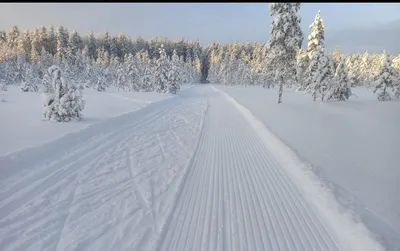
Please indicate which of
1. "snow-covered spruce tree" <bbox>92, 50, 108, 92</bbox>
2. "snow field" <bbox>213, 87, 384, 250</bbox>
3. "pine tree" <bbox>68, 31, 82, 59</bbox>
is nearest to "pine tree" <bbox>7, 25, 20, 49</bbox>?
"pine tree" <bbox>68, 31, 82, 59</bbox>

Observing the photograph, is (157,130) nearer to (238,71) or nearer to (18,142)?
(18,142)

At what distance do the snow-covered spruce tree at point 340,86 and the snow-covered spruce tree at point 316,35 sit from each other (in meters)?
6.38

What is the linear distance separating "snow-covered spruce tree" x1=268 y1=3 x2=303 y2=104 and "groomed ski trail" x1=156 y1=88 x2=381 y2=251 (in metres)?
22.0

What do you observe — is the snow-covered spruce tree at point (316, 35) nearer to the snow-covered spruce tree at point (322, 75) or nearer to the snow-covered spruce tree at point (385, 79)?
the snow-covered spruce tree at point (322, 75)

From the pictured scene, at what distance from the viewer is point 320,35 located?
139ft

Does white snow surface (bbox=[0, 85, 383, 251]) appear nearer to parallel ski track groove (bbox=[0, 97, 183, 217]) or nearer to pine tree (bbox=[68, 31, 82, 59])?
parallel ski track groove (bbox=[0, 97, 183, 217])

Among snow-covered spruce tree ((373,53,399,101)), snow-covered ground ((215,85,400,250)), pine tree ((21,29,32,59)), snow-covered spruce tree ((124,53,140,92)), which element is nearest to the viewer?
snow-covered ground ((215,85,400,250))

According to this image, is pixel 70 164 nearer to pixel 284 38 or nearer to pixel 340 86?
pixel 284 38

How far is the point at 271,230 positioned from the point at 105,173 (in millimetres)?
4250

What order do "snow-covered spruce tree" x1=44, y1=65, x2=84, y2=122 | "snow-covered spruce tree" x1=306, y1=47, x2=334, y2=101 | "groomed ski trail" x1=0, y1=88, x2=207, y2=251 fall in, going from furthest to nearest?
"snow-covered spruce tree" x1=306, y1=47, x2=334, y2=101 → "snow-covered spruce tree" x1=44, y1=65, x2=84, y2=122 → "groomed ski trail" x1=0, y1=88, x2=207, y2=251

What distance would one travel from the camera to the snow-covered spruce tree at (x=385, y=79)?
39.5 meters

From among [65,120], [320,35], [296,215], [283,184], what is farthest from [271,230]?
[320,35]

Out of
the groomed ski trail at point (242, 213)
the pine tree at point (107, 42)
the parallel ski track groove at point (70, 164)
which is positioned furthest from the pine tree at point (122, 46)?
the groomed ski trail at point (242, 213)

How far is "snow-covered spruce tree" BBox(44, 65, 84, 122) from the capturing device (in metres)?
14.4
